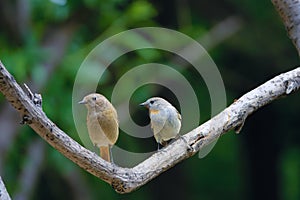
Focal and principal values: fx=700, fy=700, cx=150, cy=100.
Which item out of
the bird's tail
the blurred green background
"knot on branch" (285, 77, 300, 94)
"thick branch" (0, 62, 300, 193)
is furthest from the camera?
the blurred green background

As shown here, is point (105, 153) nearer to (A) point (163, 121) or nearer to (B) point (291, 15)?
(A) point (163, 121)

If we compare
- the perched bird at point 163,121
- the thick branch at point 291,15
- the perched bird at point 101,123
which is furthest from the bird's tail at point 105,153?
the thick branch at point 291,15

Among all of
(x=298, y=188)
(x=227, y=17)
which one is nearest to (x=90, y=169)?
(x=227, y=17)

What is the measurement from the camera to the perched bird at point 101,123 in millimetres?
1540

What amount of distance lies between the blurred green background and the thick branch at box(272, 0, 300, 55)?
1732 millimetres

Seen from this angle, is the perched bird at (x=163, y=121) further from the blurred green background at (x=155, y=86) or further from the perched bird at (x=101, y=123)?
the blurred green background at (x=155, y=86)

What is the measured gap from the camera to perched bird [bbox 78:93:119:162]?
154 centimetres

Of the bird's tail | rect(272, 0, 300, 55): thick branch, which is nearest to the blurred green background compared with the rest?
rect(272, 0, 300, 55): thick branch

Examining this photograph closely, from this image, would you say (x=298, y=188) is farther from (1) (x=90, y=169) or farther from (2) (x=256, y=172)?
(1) (x=90, y=169)

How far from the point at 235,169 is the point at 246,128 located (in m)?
0.59

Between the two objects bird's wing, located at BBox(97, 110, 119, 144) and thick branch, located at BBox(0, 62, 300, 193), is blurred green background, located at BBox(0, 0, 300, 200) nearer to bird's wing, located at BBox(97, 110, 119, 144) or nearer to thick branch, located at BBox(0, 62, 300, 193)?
thick branch, located at BBox(0, 62, 300, 193)

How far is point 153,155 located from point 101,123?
0.26 m

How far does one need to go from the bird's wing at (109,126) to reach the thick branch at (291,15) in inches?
28.0

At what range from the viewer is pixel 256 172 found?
21.7 ft
